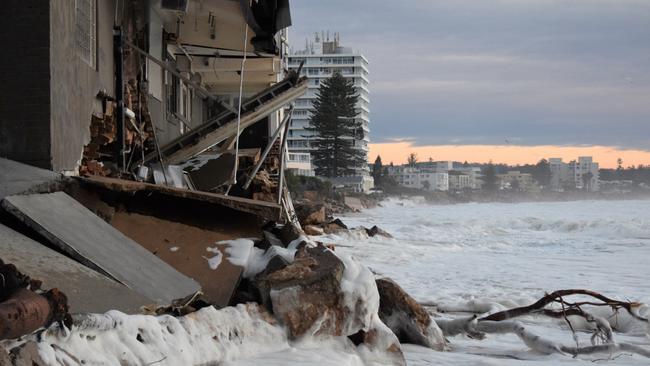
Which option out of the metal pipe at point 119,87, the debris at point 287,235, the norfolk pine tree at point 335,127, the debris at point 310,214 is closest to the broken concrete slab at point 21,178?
the debris at point 287,235

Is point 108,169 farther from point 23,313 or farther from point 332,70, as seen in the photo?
point 332,70

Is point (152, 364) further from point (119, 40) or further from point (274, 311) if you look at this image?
point (119, 40)

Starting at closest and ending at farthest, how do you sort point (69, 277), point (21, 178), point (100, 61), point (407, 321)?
point (69, 277) → point (21, 178) → point (407, 321) → point (100, 61)

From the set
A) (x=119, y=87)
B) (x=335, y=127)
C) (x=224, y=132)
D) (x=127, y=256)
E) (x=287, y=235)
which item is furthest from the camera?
(x=335, y=127)

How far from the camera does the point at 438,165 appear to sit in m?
199

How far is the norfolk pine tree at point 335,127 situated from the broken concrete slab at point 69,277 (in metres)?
74.9

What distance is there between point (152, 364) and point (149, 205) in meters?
3.28

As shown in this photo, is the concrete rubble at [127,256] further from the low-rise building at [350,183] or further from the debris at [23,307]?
the low-rise building at [350,183]

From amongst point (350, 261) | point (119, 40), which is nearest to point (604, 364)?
point (350, 261)

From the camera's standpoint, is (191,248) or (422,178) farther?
(422,178)

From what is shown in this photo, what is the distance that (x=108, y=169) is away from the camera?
27.1 ft

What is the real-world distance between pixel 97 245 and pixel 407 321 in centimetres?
241

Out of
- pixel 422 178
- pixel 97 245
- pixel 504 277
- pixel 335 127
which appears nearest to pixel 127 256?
pixel 97 245

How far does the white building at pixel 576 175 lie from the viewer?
15325 centimetres
